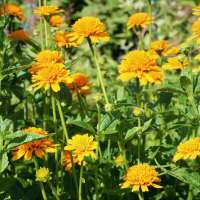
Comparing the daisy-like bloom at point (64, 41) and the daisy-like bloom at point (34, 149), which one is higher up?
the daisy-like bloom at point (64, 41)

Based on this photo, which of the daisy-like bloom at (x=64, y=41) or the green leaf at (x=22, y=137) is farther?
the daisy-like bloom at (x=64, y=41)

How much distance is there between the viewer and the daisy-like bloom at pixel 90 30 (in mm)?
1727

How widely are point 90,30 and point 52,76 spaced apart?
0.22 m

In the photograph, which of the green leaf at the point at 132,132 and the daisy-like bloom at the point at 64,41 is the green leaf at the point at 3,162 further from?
the daisy-like bloom at the point at 64,41

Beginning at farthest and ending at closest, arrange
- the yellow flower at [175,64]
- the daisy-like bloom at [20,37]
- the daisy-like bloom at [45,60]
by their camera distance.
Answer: the daisy-like bloom at [20,37]
the yellow flower at [175,64]
the daisy-like bloom at [45,60]

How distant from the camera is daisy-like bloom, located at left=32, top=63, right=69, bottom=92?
161cm

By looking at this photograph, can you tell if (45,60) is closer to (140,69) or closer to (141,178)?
(140,69)

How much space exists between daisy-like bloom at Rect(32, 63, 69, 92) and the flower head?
14cm

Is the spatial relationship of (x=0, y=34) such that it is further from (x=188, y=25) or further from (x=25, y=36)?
(x=188, y=25)

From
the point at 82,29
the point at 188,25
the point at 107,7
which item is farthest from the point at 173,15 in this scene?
the point at 82,29

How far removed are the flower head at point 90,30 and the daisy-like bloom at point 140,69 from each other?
123 millimetres

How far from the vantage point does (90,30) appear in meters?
1.73

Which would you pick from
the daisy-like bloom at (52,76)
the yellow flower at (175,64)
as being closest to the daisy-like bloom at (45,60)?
the daisy-like bloom at (52,76)

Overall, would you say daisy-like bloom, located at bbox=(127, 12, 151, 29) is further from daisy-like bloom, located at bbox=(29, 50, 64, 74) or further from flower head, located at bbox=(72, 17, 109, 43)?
daisy-like bloom, located at bbox=(29, 50, 64, 74)
